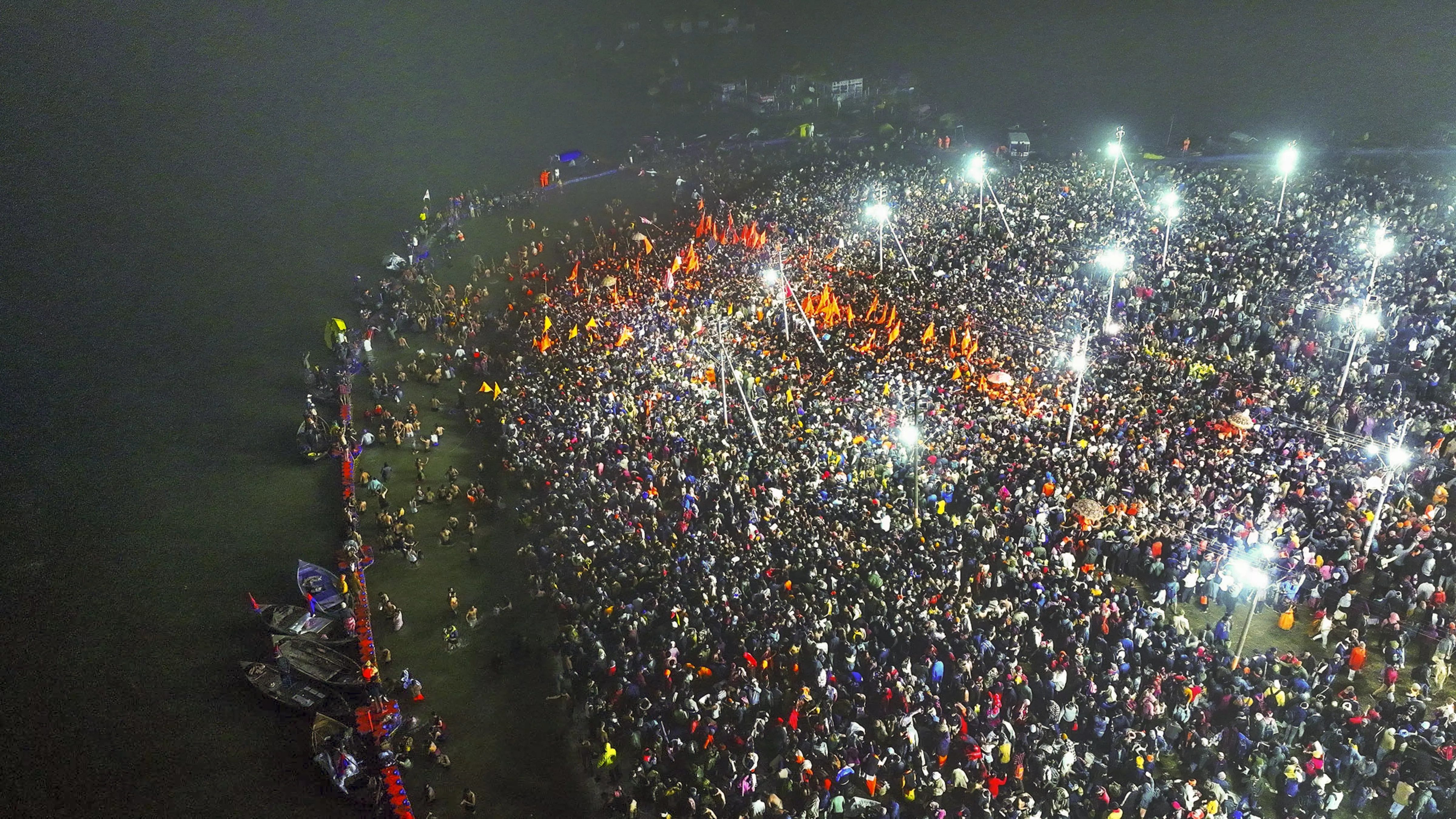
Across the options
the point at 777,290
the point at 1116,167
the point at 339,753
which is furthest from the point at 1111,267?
the point at 339,753

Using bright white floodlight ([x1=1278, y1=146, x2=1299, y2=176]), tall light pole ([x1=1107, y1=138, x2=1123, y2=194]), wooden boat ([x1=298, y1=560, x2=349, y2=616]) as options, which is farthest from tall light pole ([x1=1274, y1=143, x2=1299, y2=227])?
wooden boat ([x1=298, y1=560, x2=349, y2=616])

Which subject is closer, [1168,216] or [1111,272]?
[1111,272]

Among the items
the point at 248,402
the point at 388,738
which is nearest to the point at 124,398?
the point at 248,402

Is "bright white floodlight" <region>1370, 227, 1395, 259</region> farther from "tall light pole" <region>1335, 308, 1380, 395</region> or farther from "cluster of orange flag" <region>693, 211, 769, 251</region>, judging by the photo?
"cluster of orange flag" <region>693, 211, 769, 251</region>

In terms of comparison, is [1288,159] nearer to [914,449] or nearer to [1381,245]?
[1381,245]

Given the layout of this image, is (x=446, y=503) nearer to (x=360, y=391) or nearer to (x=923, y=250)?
(x=360, y=391)

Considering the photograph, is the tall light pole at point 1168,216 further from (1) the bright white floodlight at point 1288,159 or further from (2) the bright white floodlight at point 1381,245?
(2) the bright white floodlight at point 1381,245
